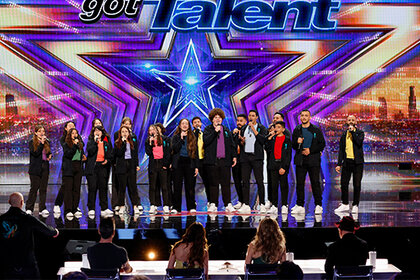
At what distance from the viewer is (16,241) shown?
5793 mm

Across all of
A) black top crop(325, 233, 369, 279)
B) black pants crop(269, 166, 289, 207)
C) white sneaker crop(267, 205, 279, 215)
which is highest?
black pants crop(269, 166, 289, 207)

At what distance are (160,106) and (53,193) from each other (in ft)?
9.26

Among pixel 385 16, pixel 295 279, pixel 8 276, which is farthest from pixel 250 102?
pixel 295 279

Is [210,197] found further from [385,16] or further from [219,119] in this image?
[385,16]

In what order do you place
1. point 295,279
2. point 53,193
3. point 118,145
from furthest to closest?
1. point 53,193
2. point 118,145
3. point 295,279

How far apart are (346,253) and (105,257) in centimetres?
207

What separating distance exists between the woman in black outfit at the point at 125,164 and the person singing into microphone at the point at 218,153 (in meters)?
1.02

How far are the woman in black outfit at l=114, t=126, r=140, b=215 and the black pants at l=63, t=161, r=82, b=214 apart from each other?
53 cm

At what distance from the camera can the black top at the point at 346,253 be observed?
19.2ft

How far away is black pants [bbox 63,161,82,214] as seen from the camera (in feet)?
30.1

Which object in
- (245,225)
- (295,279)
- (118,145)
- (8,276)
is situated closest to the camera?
(295,279)

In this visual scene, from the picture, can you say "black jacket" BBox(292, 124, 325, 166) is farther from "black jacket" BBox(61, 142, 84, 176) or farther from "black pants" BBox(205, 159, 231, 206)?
"black jacket" BBox(61, 142, 84, 176)

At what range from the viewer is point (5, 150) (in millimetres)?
13836

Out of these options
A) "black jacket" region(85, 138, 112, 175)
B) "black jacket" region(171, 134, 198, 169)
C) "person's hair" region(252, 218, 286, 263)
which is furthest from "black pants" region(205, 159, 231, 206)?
"person's hair" region(252, 218, 286, 263)
